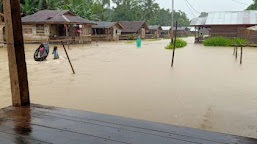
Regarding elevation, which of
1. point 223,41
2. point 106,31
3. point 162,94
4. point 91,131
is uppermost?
point 106,31

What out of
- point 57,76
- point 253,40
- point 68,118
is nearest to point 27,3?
point 57,76

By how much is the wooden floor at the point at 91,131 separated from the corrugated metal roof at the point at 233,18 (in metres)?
25.4

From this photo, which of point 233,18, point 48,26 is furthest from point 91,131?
point 233,18

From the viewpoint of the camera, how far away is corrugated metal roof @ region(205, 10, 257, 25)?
25.2 metres

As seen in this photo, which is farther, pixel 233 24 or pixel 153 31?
pixel 153 31

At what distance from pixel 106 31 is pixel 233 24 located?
1823 centimetres

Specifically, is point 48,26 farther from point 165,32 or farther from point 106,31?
point 165,32

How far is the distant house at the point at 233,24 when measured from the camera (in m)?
25.0

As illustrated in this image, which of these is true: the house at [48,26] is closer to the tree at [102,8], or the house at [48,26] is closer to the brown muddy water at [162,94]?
the tree at [102,8]

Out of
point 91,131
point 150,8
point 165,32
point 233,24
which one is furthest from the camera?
point 150,8

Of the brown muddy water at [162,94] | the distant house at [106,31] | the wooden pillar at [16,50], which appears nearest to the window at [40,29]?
the distant house at [106,31]

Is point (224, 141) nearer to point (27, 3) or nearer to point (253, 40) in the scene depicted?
point (253, 40)

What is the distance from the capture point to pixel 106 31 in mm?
37000

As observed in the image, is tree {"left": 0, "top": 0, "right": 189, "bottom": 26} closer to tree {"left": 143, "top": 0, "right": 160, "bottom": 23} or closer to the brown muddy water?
tree {"left": 143, "top": 0, "right": 160, "bottom": 23}
